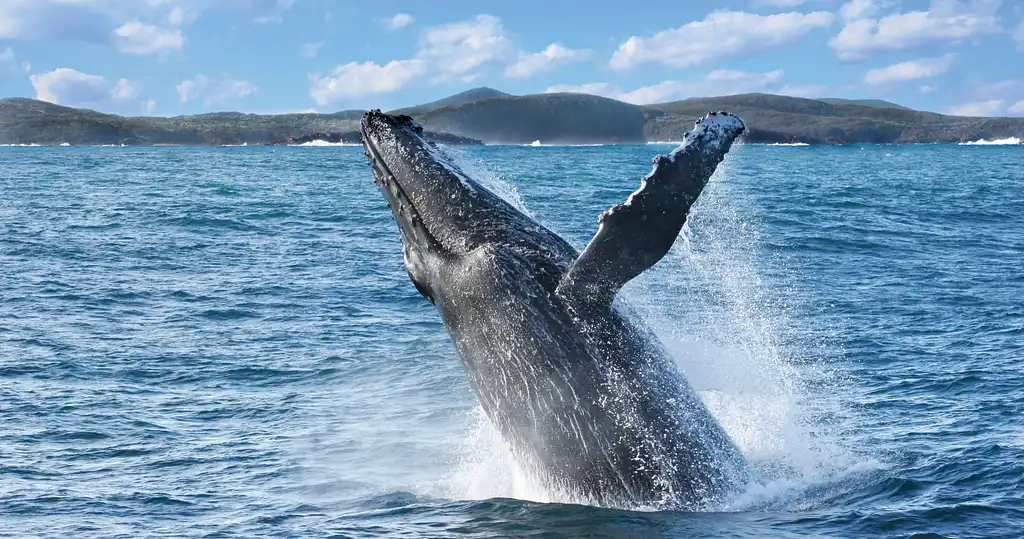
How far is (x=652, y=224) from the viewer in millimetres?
6512

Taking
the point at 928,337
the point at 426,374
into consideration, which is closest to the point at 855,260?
the point at 928,337

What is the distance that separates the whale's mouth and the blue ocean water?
819 mm

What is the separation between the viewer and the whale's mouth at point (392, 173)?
7.86 metres

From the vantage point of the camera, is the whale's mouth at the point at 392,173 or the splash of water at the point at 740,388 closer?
the whale's mouth at the point at 392,173

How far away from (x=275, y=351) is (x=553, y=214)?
15622mm

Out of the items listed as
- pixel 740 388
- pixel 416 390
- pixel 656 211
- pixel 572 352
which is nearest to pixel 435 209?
pixel 572 352

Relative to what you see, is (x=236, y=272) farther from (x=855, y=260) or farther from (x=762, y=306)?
(x=855, y=260)

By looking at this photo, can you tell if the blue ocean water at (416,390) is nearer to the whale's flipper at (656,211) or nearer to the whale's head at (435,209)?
the whale's head at (435,209)

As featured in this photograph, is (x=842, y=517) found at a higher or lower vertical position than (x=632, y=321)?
lower

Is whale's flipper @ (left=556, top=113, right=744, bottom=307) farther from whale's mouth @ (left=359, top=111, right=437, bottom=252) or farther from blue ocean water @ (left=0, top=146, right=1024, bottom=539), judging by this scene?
whale's mouth @ (left=359, top=111, right=437, bottom=252)

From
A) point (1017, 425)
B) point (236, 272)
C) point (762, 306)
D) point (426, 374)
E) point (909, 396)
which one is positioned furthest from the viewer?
point (236, 272)

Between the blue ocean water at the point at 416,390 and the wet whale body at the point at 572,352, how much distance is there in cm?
30

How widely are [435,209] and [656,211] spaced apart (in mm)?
2046

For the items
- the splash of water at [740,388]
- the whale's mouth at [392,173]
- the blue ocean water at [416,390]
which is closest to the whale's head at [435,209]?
the whale's mouth at [392,173]
